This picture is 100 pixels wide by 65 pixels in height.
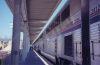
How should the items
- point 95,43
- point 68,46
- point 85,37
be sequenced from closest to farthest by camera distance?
point 85,37 → point 95,43 → point 68,46

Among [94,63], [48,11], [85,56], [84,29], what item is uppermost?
[48,11]

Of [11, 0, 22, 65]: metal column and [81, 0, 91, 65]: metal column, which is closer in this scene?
[81, 0, 91, 65]: metal column

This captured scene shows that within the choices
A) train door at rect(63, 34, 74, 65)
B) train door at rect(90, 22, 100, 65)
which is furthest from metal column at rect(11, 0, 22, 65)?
train door at rect(90, 22, 100, 65)

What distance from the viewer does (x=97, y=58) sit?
471 cm

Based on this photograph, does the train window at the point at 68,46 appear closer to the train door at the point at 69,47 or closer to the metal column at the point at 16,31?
the train door at the point at 69,47

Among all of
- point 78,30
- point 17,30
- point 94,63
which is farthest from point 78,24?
point 17,30

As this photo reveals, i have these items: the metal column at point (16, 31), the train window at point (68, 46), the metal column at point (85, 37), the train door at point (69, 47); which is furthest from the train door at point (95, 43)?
the metal column at point (16, 31)

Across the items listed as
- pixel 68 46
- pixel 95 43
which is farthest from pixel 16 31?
pixel 95 43

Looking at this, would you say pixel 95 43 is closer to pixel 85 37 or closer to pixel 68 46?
pixel 85 37

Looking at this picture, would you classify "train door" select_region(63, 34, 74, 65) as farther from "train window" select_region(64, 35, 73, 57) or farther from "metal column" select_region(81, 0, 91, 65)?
"metal column" select_region(81, 0, 91, 65)

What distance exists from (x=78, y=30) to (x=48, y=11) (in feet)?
34.8

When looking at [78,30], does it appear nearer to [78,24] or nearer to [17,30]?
[78,24]

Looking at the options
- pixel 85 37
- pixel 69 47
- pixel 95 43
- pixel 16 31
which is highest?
pixel 16 31

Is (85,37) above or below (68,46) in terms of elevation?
above
